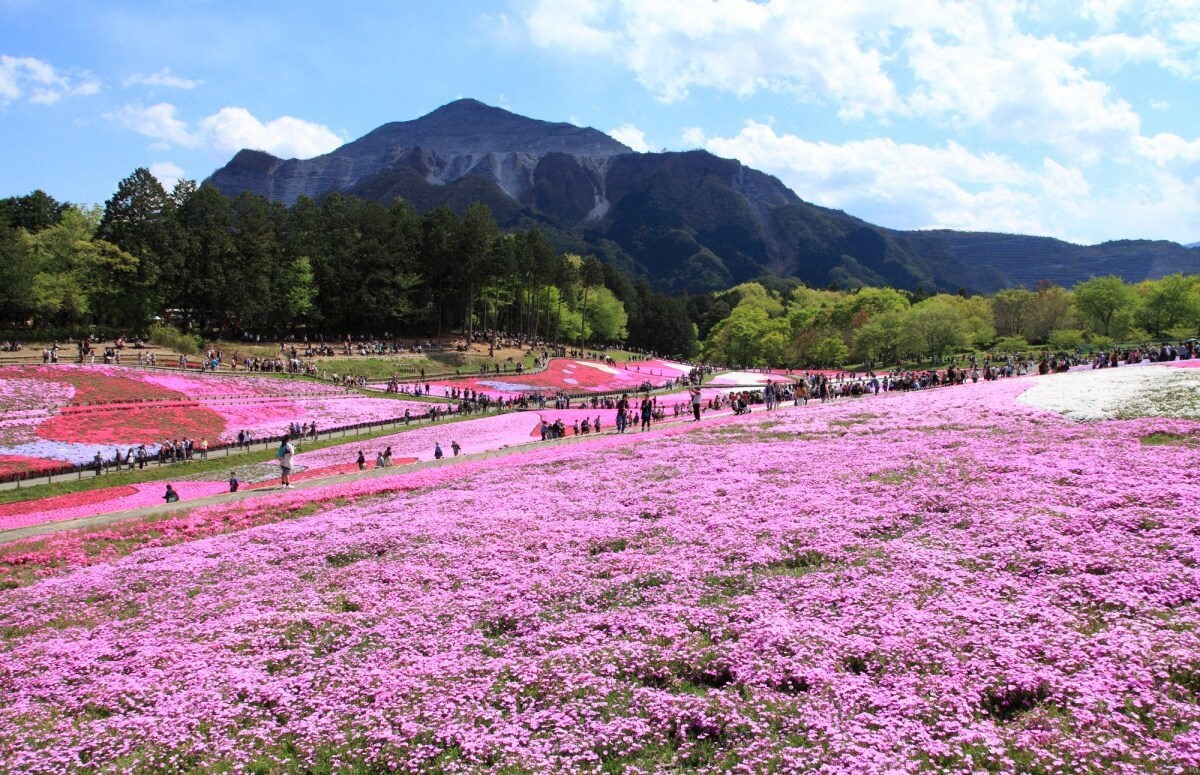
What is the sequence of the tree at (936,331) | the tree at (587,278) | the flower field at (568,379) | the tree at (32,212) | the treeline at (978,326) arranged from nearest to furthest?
the flower field at (568,379), the tree at (32,212), the treeline at (978,326), the tree at (936,331), the tree at (587,278)

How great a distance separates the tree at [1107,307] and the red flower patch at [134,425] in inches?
4065

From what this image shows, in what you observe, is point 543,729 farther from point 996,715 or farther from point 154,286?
point 154,286

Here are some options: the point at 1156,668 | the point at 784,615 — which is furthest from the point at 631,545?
the point at 1156,668

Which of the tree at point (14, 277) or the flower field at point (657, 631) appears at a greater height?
the tree at point (14, 277)

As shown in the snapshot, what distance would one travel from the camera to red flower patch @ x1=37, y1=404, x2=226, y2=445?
3559cm

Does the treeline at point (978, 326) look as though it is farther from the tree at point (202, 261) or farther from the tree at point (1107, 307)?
the tree at point (202, 261)

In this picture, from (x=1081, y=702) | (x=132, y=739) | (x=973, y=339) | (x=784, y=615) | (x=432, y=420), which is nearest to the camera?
(x=1081, y=702)

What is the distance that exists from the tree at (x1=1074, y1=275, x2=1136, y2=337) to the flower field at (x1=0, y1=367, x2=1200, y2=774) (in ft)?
297

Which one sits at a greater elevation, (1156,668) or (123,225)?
(123,225)

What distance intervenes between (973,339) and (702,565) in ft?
332

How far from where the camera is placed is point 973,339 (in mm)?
100250

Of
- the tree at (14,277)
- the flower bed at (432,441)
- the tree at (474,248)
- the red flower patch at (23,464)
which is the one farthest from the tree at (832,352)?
the red flower patch at (23,464)

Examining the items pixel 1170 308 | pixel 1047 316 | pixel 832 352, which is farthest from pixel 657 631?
pixel 1047 316

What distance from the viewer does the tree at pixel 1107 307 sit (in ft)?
307
